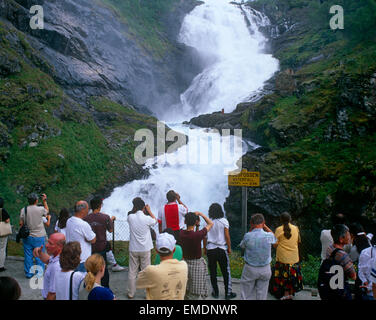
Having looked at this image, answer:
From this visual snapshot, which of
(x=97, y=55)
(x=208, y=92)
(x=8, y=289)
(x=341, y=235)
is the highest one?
(x=97, y=55)

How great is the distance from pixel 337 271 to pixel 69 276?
3353mm

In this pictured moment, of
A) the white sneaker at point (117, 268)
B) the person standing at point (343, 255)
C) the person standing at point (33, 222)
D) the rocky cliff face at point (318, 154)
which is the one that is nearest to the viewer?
the person standing at point (343, 255)

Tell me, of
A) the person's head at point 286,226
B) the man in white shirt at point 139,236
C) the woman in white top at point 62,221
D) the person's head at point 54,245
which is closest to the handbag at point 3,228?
the woman in white top at point 62,221

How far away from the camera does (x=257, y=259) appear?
15.6ft

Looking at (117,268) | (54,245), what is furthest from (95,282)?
(117,268)

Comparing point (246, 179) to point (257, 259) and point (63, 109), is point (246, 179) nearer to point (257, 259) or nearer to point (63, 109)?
point (257, 259)

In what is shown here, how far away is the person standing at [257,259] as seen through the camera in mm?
4738

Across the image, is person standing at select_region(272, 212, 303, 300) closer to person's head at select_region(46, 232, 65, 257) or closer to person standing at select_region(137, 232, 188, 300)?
person standing at select_region(137, 232, 188, 300)

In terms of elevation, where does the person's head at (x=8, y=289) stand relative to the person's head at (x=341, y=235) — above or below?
below

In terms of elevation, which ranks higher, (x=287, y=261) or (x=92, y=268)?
(x=92, y=268)

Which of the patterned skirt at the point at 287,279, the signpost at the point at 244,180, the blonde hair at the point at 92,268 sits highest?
the signpost at the point at 244,180

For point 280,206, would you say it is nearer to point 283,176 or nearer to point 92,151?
point 283,176

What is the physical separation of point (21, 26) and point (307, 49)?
28.3 metres

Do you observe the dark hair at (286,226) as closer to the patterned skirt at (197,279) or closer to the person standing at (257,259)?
the person standing at (257,259)
